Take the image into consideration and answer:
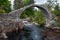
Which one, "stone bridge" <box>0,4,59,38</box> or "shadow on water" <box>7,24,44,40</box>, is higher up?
"stone bridge" <box>0,4,59,38</box>

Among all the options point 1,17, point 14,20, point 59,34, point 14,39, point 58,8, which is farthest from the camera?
point 58,8

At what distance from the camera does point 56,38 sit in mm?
17500

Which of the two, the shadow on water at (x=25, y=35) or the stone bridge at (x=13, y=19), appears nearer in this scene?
the stone bridge at (x=13, y=19)

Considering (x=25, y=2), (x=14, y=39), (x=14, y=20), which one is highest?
(x=25, y=2)

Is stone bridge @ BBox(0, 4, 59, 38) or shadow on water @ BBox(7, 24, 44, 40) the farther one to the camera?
shadow on water @ BBox(7, 24, 44, 40)

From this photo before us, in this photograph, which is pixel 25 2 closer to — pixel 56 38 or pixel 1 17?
pixel 1 17

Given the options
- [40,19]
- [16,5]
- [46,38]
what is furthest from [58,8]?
[16,5]

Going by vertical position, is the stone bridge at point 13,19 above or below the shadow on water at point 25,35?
above

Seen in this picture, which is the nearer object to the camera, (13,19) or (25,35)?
(25,35)

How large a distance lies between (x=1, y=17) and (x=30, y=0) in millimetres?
31638

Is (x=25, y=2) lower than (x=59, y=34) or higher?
higher

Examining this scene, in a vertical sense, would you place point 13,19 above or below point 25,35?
above

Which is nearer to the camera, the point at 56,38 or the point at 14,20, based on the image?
the point at 56,38

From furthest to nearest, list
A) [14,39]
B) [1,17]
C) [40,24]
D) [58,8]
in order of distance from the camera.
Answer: [40,24]
[58,8]
[1,17]
[14,39]
